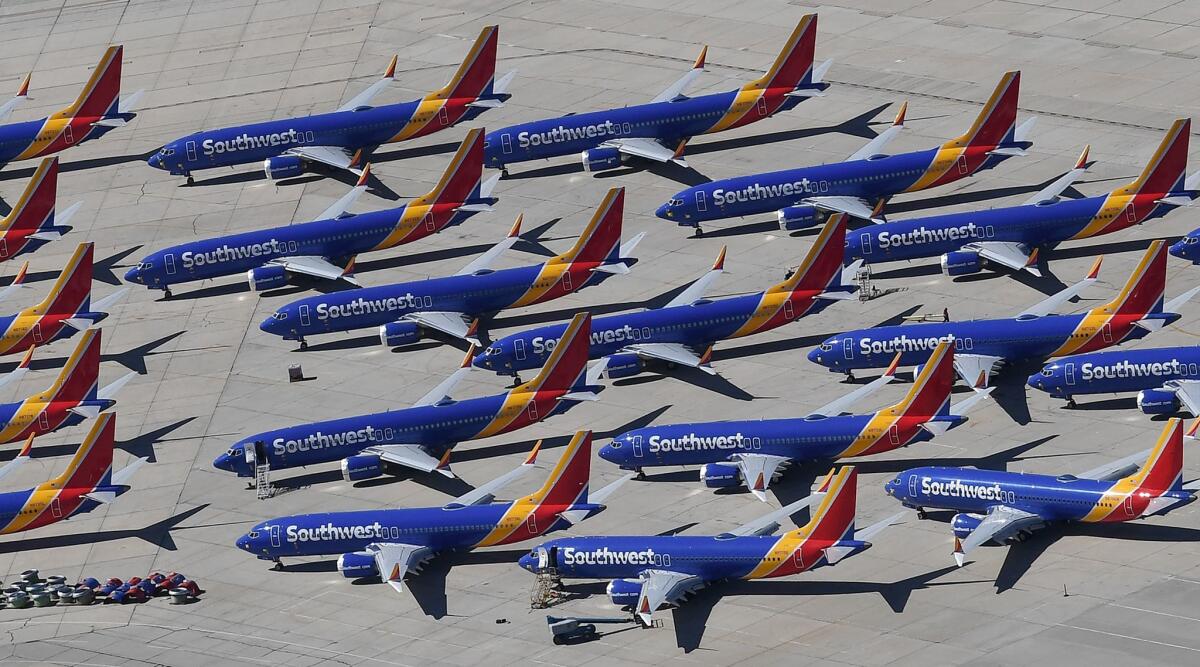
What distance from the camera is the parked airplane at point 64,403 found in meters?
168

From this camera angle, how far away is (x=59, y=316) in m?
179

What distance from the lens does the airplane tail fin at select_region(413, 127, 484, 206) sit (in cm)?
18675

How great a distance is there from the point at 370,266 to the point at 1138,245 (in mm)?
51209

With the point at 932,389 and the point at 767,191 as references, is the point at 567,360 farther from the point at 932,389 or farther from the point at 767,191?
the point at 767,191

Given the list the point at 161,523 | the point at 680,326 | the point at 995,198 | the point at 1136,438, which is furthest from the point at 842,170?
the point at 161,523

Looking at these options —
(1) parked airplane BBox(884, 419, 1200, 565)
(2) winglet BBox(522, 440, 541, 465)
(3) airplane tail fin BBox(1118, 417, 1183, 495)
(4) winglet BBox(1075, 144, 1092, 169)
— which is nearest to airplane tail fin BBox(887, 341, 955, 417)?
(1) parked airplane BBox(884, 419, 1200, 565)

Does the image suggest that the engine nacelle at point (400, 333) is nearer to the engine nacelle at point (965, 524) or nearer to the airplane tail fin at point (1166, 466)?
the engine nacelle at point (965, 524)

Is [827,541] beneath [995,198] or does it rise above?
beneath

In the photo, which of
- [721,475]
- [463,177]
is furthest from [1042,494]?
[463,177]

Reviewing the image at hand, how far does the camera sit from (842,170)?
18500 centimetres

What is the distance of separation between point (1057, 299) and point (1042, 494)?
25.6 m

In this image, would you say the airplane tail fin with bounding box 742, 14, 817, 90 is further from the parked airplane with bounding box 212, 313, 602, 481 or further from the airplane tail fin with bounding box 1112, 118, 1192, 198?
the parked airplane with bounding box 212, 313, 602, 481

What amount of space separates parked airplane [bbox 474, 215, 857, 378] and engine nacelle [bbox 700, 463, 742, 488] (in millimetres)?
14241

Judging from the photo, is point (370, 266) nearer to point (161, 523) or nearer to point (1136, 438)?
point (161, 523)
